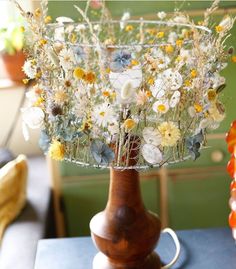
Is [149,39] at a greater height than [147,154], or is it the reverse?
[149,39]

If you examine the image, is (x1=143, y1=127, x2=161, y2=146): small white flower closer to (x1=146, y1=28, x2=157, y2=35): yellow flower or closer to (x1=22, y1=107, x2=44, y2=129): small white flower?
(x1=22, y1=107, x2=44, y2=129): small white flower

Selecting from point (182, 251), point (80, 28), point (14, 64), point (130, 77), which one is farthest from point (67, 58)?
point (14, 64)

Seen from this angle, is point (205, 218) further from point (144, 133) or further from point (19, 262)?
point (144, 133)

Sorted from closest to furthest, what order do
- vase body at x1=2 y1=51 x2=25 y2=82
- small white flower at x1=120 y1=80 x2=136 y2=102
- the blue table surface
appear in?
small white flower at x1=120 y1=80 x2=136 y2=102 < the blue table surface < vase body at x1=2 y1=51 x2=25 y2=82

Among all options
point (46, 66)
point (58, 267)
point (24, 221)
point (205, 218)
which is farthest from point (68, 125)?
point (205, 218)

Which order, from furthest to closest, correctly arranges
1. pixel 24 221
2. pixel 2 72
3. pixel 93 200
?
pixel 2 72
pixel 93 200
pixel 24 221

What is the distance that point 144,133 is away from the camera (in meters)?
0.69

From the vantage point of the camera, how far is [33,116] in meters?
0.73

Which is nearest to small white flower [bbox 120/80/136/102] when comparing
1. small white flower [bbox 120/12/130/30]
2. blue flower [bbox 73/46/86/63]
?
blue flower [bbox 73/46/86/63]

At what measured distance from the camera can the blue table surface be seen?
0.96 meters

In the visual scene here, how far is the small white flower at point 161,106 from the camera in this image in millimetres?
681

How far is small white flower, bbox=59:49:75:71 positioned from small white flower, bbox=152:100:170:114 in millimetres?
154

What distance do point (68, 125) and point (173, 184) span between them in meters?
0.61

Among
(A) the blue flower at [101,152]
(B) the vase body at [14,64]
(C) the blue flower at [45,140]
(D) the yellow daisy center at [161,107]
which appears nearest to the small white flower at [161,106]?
(D) the yellow daisy center at [161,107]
